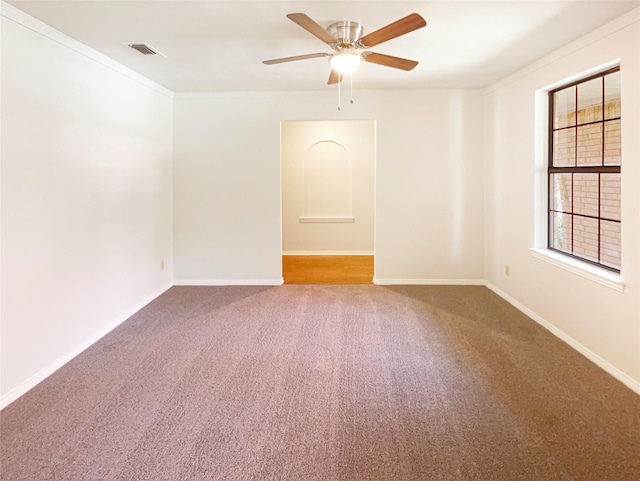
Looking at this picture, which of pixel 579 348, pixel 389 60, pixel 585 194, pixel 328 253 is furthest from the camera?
pixel 328 253

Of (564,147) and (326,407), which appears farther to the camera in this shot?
(564,147)

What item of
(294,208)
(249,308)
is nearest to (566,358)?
(249,308)

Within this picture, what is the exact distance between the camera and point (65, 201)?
3.22 m

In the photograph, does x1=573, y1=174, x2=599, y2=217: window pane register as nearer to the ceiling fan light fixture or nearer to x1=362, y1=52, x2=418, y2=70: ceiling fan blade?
x1=362, y1=52, x2=418, y2=70: ceiling fan blade

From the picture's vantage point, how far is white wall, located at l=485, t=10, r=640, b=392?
9.16 ft

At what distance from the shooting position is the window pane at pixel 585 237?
3543 mm

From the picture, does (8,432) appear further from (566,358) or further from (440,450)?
(566,358)

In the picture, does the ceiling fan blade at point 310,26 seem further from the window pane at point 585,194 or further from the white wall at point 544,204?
the window pane at point 585,194

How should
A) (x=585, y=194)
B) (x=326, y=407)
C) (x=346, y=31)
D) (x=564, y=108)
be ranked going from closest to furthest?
(x=326, y=407), (x=346, y=31), (x=585, y=194), (x=564, y=108)

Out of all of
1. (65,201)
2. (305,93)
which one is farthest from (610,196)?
(65,201)

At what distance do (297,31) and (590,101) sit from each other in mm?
2498

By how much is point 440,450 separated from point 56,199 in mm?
3003

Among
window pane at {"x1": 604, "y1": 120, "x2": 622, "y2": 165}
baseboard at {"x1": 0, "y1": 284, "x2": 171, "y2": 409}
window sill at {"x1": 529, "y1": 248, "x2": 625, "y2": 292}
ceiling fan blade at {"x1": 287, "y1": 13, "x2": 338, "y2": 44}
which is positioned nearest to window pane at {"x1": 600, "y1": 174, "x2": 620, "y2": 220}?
window pane at {"x1": 604, "y1": 120, "x2": 622, "y2": 165}

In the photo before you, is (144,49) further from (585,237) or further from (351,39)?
(585,237)
